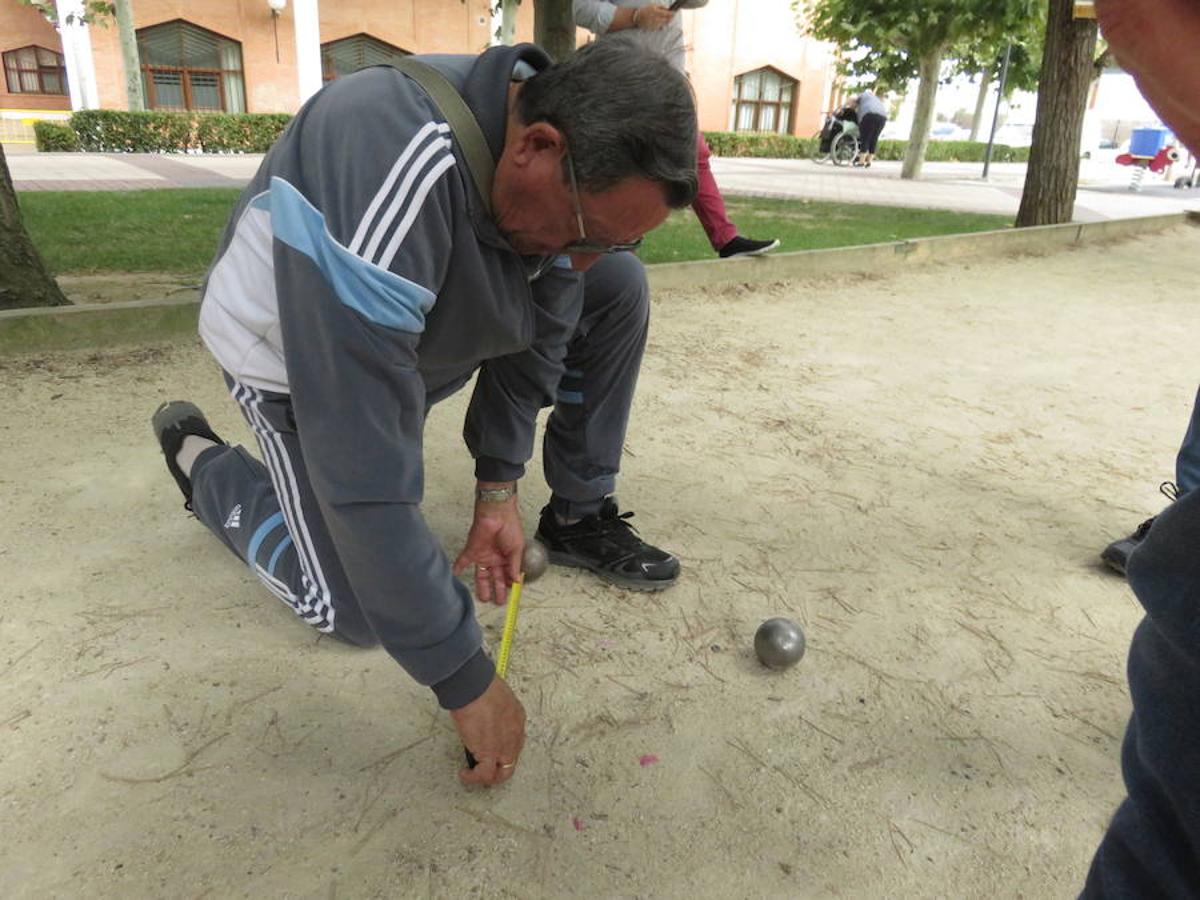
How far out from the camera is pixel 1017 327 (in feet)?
16.8

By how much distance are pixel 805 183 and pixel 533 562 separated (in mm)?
14284

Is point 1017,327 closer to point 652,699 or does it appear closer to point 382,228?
point 652,699

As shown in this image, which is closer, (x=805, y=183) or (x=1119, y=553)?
(x=1119, y=553)

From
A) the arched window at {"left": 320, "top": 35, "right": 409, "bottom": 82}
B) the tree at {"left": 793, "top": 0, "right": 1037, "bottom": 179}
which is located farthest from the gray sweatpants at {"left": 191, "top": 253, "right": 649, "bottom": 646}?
the arched window at {"left": 320, "top": 35, "right": 409, "bottom": 82}

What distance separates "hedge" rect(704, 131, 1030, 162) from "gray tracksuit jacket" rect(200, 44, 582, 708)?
835 inches

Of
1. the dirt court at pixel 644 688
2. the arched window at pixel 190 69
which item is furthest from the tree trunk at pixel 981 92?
the dirt court at pixel 644 688

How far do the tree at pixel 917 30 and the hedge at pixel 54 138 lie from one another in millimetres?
14728

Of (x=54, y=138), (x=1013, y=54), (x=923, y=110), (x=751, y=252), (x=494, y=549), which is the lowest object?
(x=494, y=549)

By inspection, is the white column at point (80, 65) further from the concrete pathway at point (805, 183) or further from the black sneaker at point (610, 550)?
the black sneaker at point (610, 550)

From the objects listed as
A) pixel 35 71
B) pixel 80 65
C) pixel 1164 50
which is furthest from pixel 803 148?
pixel 1164 50

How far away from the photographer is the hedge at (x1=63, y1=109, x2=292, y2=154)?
16969 millimetres

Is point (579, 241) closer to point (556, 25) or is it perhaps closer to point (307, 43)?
point (556, 25)

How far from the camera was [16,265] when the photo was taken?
3885mm

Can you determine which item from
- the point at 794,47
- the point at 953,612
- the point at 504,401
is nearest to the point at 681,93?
the point at 504,401
